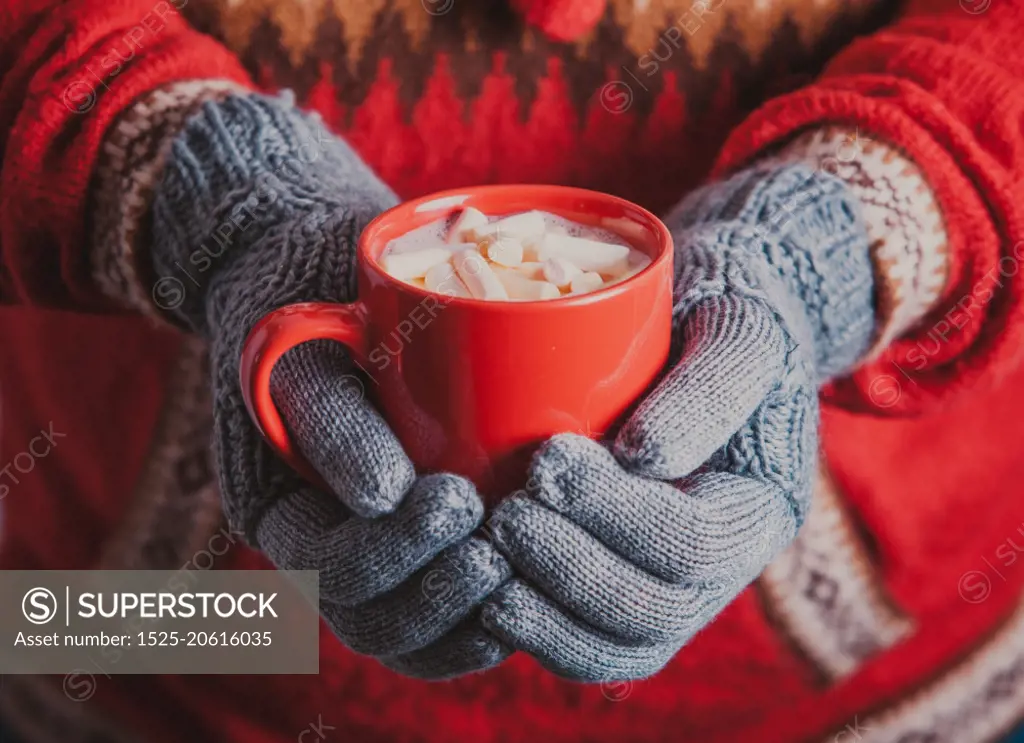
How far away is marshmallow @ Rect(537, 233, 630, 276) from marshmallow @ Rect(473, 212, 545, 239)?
1 centimetres

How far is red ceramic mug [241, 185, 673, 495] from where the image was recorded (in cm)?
37

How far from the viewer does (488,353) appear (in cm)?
38

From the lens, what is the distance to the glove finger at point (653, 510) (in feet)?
1.34

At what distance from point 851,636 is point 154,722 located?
0.57m

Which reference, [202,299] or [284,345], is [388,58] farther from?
[284,345]

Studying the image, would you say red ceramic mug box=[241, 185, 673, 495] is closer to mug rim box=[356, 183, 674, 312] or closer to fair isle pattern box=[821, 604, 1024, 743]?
mug rim box=[356, 183, 674, 312]

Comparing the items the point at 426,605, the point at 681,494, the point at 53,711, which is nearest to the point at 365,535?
the point at 426,605

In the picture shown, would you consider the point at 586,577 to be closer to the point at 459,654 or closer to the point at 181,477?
the point at 459,654

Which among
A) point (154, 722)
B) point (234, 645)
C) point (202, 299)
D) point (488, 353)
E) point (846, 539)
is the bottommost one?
point (154, 722)

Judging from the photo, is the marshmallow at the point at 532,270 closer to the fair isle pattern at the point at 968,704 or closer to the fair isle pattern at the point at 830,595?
the fair isle pattern at the point at 830,595

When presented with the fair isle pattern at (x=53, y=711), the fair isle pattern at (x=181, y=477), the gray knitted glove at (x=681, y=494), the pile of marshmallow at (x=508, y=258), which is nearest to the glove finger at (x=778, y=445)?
the gray knitted glove at (x=681, y=494)

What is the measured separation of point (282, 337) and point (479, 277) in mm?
86

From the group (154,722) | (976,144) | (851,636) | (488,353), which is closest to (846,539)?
(851,636)

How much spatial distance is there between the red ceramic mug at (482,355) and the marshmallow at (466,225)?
0.02m
